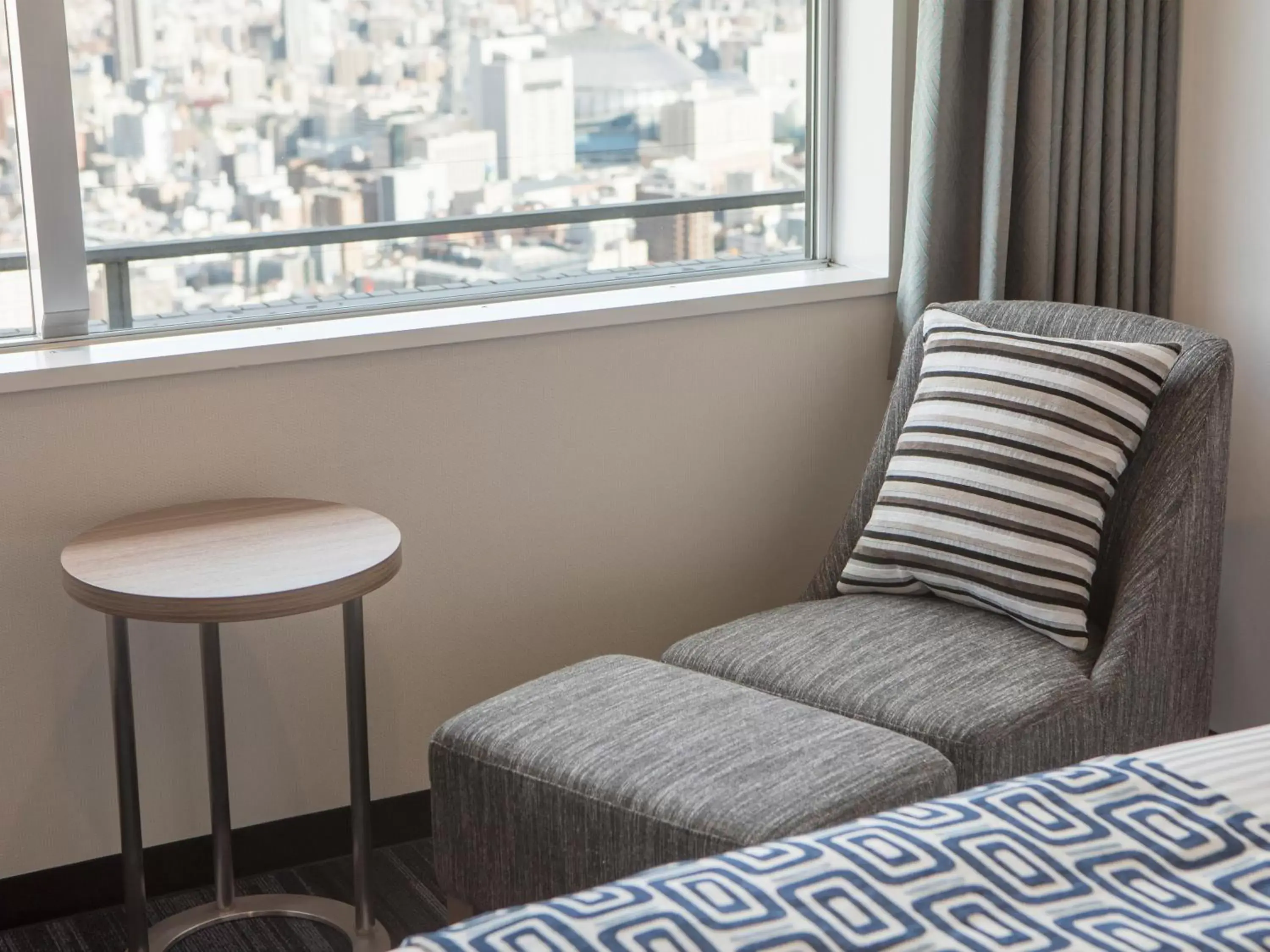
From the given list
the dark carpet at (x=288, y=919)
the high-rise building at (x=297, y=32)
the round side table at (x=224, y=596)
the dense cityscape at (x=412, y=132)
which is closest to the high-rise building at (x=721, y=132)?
the dense cityscape at (x=412, y=132)

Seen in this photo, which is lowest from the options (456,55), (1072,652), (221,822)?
(221,822)

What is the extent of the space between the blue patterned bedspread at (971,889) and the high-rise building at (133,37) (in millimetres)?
1601

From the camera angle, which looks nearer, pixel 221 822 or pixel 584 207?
pixel 221 822

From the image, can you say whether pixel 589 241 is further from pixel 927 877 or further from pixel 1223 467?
pixel 927 877

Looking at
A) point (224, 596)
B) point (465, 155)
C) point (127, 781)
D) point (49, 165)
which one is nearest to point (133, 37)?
point (49, 165)

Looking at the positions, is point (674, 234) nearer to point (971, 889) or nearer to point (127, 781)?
point (127, 781)

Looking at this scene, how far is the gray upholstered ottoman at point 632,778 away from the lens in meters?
A: 1.79

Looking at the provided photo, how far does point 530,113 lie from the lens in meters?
2.63

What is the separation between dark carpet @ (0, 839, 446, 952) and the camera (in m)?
2.24

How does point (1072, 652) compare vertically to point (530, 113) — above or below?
below

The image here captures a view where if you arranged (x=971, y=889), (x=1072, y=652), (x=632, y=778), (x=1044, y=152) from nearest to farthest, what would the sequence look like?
(x=971, y=889)
(x=632, y=778)
(x=1072, y=652)
(x=1044, y=152)

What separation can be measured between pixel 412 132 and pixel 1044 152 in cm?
106

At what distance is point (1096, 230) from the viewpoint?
8.93 feet

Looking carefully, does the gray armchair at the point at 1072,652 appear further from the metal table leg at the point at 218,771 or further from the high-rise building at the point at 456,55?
the high-rise building at the point at 456,55
